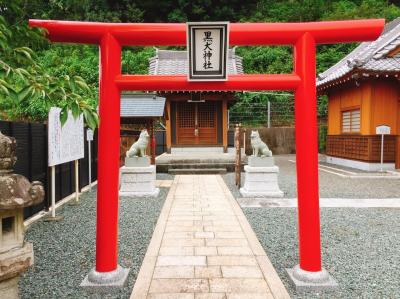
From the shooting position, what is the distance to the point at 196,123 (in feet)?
52.8

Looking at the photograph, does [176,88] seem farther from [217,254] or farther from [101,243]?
[217,254]

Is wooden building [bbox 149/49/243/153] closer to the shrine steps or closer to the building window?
the shrine steps

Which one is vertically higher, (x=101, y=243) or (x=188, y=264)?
(x=101, y=243)

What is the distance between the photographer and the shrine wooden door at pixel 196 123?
16.1 metres

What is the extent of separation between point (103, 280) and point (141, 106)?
28.1 feet

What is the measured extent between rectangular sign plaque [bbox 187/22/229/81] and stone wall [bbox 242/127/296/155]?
17846 millimetres

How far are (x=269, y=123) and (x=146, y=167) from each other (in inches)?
589

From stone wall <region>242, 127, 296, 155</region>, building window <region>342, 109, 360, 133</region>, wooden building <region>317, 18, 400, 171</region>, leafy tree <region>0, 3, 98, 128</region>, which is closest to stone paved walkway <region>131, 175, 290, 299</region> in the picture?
leafy tree <region>0, 3, 98, 128</region>

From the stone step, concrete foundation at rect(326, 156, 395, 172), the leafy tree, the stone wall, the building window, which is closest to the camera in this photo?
the leafy tree

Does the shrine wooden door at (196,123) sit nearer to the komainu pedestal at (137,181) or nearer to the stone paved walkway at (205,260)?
the komainu pedestal at (137,181)

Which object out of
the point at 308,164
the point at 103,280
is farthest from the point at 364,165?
the point at 103,280

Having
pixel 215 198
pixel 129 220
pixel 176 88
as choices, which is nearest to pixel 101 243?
pixel 176 88

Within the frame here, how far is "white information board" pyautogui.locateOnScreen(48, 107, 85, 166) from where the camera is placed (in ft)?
19.2

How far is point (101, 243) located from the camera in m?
3.38
